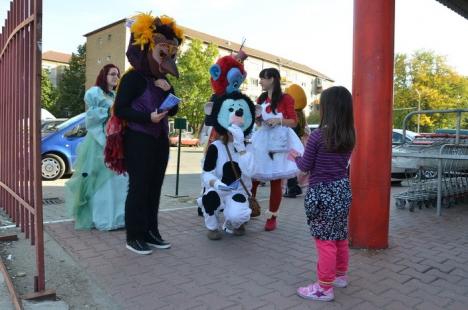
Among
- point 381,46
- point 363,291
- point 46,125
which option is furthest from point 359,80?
point 46,125

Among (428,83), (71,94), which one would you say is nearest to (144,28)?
(428,83)

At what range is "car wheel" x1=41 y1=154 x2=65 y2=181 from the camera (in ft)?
33.5

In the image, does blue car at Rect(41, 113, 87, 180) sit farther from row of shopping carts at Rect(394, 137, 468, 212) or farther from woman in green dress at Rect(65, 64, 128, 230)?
row of shopping carts at Rect(394, 137, 468, 212)

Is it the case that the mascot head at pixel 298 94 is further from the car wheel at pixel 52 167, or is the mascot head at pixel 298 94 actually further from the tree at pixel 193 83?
the tree at pixel 193 83

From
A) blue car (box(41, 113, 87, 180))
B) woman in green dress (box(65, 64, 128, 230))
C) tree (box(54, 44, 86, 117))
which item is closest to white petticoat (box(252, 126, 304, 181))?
woman in green dress (box(65, 64, 128, 230))

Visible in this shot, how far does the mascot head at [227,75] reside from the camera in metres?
4.96

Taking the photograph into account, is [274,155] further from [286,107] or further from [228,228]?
[228,228]

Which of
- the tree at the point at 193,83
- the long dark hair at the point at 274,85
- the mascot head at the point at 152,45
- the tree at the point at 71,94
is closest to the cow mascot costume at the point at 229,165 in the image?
the long dark hair at the point at 274,85

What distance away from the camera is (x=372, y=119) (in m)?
4.46

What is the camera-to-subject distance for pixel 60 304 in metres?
3.04

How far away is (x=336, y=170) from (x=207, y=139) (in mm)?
2221

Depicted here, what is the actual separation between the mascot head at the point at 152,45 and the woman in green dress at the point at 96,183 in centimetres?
118

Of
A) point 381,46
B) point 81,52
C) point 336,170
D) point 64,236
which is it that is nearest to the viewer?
point 336,170

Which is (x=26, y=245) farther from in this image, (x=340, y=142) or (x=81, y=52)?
(x=81, y=52)
